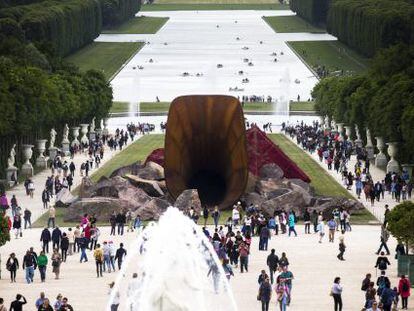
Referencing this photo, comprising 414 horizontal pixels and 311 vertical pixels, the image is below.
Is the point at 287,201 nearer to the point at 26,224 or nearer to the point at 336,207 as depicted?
the point at 336,207

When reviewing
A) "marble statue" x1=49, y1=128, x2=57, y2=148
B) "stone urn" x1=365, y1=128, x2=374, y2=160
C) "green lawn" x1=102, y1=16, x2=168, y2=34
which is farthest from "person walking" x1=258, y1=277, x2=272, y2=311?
"green lawn" x1=102, y1=16, x2=168, y2=34

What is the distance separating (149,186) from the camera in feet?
194

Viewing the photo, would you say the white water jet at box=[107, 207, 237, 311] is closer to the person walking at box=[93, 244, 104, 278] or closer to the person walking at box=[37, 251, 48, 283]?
the person walking at box=[37, 251, 48, 283]

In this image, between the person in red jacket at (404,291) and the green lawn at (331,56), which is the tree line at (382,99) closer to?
the green lawn at (331,56)

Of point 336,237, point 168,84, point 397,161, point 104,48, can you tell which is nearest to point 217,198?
point 336,237

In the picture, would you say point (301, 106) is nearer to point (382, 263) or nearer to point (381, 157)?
point (381, 157)

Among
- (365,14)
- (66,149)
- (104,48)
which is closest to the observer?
(66,149)

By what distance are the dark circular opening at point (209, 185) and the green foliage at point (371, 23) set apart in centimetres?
5809

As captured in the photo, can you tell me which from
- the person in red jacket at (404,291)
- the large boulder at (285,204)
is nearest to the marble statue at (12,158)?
the large boulder at (285,204)

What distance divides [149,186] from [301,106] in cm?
5801

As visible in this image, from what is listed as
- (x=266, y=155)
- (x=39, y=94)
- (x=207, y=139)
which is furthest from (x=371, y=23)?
(x=207, y=139)

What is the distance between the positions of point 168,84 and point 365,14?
19.9 meters

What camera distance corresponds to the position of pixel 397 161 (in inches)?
2842

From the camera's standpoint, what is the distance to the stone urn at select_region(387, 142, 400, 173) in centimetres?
7101
